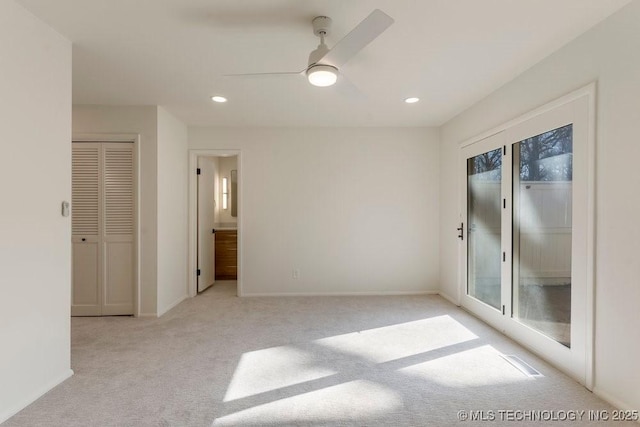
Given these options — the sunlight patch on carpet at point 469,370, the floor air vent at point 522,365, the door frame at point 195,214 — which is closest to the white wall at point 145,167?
the door frame at point 195,214

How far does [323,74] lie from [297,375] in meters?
2.12

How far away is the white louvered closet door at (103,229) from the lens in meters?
3.59

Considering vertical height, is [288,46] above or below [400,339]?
above

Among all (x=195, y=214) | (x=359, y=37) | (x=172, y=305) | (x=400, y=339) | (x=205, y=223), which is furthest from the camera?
(x=205, y=223)

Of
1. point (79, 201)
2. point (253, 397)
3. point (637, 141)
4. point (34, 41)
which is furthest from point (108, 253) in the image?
point (637, 141)

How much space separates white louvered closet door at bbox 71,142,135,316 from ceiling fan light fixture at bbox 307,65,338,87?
2.68m

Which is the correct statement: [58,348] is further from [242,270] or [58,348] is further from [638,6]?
[638,6]

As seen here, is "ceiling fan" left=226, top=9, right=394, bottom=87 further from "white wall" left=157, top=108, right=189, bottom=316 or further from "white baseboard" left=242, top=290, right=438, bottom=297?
"white baseboard" left=242, top=290, right=438, bottom=297

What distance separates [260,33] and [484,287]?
11.0ft

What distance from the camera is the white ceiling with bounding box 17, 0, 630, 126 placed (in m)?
1.90

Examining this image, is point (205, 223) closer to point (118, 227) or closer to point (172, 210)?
point (172, 210)

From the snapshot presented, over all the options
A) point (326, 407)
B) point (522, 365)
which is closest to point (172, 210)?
point (326, 407)

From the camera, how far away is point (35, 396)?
1987 mm

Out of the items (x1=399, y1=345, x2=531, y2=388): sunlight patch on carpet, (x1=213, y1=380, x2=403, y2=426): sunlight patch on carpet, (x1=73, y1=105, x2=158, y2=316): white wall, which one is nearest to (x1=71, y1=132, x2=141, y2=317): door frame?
(x1=73, y1=105, x2=158, y2=316): white wall
